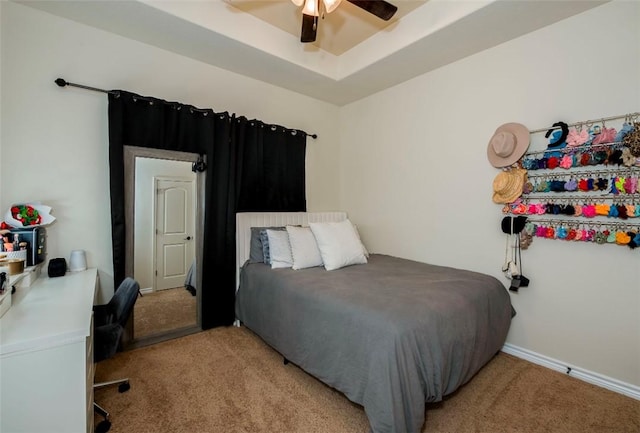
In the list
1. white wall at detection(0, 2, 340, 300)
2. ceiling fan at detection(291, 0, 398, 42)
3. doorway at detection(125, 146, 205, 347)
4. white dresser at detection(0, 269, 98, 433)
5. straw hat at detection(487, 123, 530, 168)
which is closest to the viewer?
white dresser at detection(0, 269, 98, 433)

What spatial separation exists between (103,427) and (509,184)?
10.5 ft

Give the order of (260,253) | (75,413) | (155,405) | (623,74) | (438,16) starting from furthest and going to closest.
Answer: (260,253) < (438,16) < (623,74) < (155,405) < (75,413)

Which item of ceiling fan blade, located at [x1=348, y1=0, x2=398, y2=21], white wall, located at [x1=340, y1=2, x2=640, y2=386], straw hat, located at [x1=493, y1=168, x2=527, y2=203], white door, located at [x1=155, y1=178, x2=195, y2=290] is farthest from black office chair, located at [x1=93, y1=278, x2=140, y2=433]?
straw hat, located at [x1=493, y1=168, x2=527, y2=203]

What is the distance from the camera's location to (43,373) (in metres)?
1.14

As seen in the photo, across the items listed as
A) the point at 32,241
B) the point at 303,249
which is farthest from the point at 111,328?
the point at 303,249

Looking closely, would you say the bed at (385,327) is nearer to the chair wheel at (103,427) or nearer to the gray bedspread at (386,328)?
the gray bedspread at (386,328)

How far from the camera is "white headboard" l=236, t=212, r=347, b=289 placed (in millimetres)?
2916

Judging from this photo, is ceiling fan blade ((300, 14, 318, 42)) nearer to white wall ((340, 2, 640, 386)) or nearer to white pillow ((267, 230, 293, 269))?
white wall ((340, 2, 640, 386))

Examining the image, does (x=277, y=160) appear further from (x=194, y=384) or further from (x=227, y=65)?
(x=194, y=384)

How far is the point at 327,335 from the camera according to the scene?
1800 mm

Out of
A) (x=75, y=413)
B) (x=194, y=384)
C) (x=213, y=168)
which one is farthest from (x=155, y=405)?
(x=213, y=168)

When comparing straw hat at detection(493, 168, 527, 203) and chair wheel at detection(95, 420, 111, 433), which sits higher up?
straw hat at detection(493, 168, 527, 203)

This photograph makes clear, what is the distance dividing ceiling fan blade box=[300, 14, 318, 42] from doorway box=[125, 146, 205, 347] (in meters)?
1.47

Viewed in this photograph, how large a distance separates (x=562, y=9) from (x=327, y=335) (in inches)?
110
